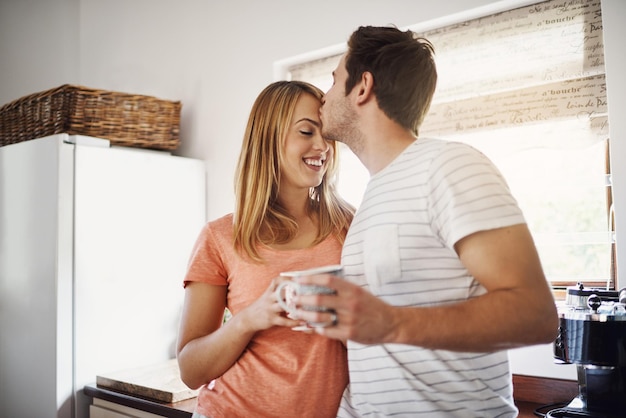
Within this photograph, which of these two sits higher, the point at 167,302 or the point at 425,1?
the point at 425,1

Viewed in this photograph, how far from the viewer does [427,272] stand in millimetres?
970

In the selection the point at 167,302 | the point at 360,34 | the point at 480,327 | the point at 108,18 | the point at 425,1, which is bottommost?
the point at 167,302

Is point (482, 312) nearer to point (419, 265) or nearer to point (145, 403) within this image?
point (419, 265)

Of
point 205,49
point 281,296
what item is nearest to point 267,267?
point 281,296

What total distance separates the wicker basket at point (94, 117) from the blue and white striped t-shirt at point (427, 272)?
1.49 m

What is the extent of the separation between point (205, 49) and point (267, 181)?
1402mm

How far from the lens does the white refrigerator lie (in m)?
1.94

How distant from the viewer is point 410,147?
1.07 meters

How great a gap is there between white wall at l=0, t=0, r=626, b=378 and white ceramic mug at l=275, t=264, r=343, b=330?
104 centimetres

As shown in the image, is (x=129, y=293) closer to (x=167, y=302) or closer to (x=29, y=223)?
(x=167, y=302)

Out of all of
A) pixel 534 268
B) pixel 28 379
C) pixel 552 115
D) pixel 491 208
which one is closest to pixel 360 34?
pixel 491 208

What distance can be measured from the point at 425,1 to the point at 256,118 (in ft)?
2.90

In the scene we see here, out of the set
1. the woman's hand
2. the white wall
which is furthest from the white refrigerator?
the woman's hand

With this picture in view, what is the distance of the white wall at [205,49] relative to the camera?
5.89 ft
